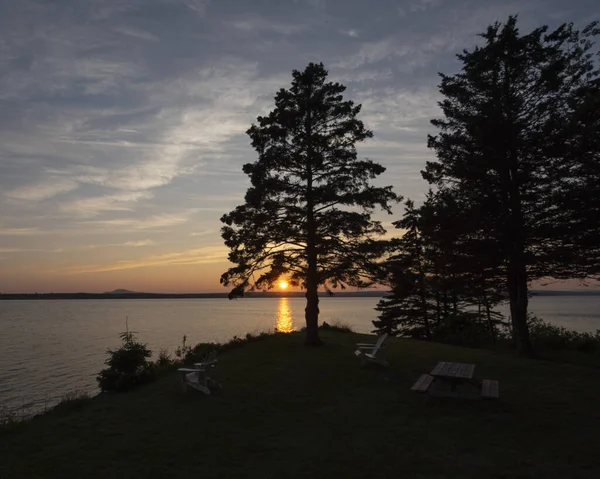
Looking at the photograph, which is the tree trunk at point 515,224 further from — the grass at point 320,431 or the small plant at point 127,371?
the small plant at point 127,371

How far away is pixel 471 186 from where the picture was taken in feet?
59.7

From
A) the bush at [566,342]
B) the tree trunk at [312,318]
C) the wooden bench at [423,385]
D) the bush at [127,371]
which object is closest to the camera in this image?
the wooden bench at [423,385]

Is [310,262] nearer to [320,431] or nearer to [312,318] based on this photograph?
[312,318]

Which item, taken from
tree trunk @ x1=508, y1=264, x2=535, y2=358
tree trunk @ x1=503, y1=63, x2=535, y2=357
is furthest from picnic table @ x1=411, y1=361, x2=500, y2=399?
tree trunk @ x1=508, y1=264, x2=535, y2=358

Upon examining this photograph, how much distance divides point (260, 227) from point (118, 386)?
9.08 meters

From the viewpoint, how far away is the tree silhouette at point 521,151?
17.1 meters

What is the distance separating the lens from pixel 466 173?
1830cm

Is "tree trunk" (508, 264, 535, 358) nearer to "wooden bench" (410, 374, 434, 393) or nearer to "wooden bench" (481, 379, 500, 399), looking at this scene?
"wooden bench" (410, 374, 434, 393)

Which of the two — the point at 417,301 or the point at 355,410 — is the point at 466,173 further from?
the point at 417,301

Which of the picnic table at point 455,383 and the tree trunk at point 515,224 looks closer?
the picnic table at point 455,383

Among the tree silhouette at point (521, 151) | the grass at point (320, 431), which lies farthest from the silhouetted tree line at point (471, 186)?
the grass at point (320, 431)

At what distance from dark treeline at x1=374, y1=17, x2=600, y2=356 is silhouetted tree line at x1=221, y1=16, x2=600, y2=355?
0.05 metres

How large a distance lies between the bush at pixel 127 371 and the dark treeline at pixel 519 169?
10536 millimetres

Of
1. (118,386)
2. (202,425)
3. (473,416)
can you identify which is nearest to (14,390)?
(118,386)
